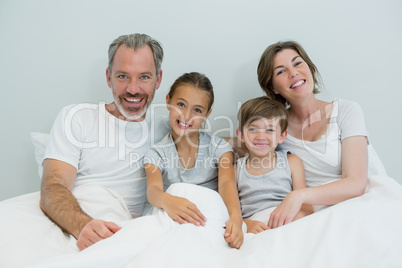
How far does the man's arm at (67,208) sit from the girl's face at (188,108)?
506 mm

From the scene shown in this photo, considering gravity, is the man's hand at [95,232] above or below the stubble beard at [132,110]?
below

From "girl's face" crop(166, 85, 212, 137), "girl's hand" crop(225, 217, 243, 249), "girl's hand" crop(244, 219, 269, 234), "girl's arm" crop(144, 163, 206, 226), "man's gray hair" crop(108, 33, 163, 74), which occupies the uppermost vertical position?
"man's gray hair" crop(108, 33, 163, 74)

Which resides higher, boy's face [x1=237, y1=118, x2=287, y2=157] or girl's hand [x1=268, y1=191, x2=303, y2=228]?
boy's face [x1=237, y1=118, x2=287, y2=157]

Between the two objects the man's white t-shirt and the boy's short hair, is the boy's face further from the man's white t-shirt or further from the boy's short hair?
the man's white t-shirt

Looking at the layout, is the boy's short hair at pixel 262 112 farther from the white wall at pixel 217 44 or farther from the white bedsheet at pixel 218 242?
the white bedsheet at pixel 218 242

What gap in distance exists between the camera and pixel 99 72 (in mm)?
1786

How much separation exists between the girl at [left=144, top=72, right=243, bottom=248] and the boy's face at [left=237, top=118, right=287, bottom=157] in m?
0.13

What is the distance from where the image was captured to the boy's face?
139 centimetres

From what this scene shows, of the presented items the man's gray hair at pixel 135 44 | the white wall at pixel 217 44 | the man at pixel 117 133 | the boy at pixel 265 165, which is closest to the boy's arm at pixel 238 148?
the boy at pixel 265 165

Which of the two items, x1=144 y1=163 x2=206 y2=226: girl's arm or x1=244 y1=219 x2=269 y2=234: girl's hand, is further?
x1=244 y1=219 x2=269 y2=234: girl's hand

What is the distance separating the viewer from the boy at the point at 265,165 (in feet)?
4.47

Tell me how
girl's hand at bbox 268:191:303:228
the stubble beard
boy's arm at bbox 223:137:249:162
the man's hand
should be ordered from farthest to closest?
1. boy's arm at bbox 223:137:249:162
2. the stubble beard
3. girl's hand at bbox 268:191:303:228
4. the man's hand

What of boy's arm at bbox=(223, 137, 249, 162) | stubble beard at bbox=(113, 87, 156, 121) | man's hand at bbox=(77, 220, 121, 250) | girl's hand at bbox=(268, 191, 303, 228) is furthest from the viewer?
boy's arm at bbox=(223, 137, 249, 162)

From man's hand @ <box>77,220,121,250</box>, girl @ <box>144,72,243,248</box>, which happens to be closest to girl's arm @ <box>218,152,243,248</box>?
girl @ <box>144,72,243,248</box>
